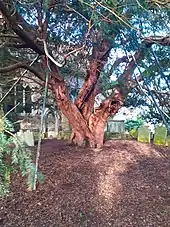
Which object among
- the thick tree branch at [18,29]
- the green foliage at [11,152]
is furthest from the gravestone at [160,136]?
the green foliage at [11,152]

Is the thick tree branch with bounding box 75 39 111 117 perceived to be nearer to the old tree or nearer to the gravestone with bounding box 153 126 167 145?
the old tree

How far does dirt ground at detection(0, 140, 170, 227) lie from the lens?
3.17 metres

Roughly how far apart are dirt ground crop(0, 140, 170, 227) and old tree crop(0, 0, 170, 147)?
664 millimetres

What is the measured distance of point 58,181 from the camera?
3887 mm

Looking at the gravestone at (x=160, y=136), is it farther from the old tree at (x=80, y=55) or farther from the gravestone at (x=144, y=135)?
the old tree at (x=80, y=55)

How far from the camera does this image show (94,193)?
365cm

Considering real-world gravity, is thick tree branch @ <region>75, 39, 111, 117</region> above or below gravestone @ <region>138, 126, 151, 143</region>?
above

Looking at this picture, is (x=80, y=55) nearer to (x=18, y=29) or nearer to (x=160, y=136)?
(x=18, y=29)

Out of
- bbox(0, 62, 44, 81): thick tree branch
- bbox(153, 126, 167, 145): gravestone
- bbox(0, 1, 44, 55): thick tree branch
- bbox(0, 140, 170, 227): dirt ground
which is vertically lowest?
bbox(0, 140, 170, 227): dirt ground

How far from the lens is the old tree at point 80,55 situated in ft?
12.3

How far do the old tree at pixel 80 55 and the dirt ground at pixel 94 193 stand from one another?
2.18 feet

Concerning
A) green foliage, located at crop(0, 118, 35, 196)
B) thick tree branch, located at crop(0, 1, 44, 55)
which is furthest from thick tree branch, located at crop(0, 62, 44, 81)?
green foliage, located at crop(0, 118, 35, 196)

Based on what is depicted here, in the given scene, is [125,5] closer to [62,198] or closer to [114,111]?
[62,198]

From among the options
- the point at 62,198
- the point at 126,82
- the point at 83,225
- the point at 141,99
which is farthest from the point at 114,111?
the point at 83,225
